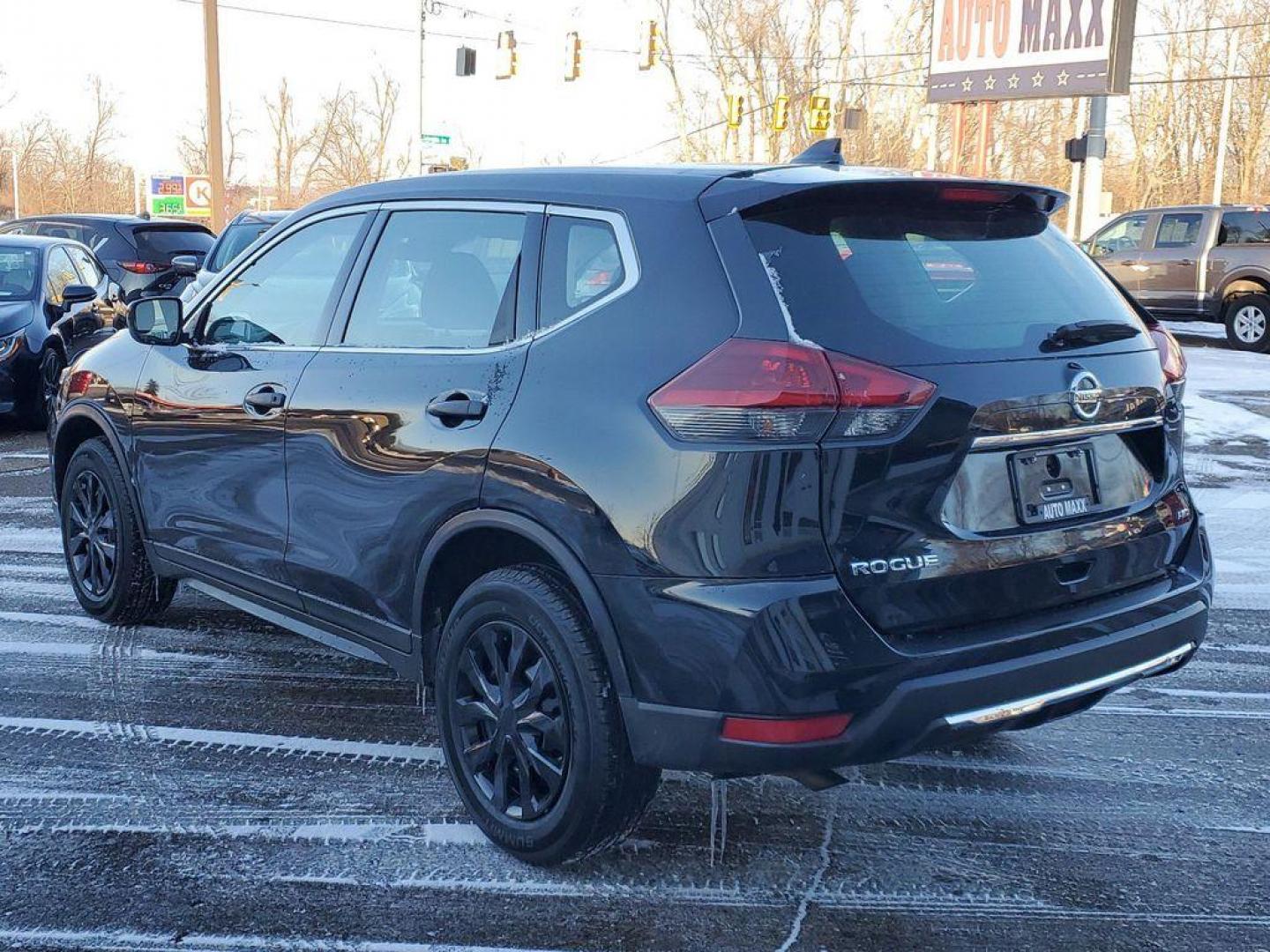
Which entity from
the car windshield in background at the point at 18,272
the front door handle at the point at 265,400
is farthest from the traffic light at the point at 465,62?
the front door handle at the point at 265,400

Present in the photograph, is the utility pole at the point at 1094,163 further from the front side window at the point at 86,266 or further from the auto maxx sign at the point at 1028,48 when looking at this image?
the front side window at the point at 86,266

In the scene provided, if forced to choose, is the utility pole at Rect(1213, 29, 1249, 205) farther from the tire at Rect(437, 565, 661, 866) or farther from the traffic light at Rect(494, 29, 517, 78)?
the tire at Rect(437, 565, 661, 866)

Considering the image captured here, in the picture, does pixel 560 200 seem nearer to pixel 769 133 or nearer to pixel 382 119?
pixel 769 133

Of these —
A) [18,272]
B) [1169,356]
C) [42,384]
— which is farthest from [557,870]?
[18,272]

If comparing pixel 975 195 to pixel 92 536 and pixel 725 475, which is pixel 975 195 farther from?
pixel 92 536

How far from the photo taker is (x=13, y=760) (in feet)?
13.6

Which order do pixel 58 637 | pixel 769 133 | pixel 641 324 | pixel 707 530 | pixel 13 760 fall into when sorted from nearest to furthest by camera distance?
1. pixel 707 530
2. pixel 641 324
3. pixel 13 760
4. pixel 58 637
5. pixel 769 133

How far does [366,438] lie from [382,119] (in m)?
50.1

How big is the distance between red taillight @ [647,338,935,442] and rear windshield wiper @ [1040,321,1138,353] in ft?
1.66

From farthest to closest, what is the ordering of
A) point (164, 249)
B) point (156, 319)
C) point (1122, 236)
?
point (1122, 236) → point (164, 249) → point (156, 319)

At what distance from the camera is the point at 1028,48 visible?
25.1 metres

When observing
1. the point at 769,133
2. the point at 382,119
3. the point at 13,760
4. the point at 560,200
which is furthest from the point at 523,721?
the point at 382,119

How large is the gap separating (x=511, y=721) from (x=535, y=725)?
0.32ft

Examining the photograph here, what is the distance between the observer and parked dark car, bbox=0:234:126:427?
34.0 ft
